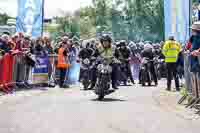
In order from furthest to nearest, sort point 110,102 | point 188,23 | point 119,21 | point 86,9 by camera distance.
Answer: point 86,9 → point 119,21 → point 188,23 → point 110,102

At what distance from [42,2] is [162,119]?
15.5 meters

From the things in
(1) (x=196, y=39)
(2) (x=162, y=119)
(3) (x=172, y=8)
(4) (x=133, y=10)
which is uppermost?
(4) (x=133, y=10)

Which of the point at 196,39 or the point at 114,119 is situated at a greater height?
the point at 196,39

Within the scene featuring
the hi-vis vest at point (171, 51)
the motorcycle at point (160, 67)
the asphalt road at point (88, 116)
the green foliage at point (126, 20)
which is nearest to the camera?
the asphalt road at point (88, 116)

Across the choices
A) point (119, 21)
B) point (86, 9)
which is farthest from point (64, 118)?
point (86, 9)

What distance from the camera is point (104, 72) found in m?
18.8

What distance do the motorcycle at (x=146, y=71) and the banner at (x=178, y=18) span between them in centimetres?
167

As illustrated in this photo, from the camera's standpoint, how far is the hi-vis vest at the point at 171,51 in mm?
23422

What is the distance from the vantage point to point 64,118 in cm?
1386

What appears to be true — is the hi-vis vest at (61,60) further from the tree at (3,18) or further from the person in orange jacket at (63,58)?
the tree at (3,18)

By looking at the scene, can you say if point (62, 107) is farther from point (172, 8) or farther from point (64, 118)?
Answer: point (172, 8)

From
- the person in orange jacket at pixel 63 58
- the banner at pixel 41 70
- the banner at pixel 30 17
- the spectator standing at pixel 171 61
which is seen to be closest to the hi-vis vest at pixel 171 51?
the spectator standing at pixel 171 61

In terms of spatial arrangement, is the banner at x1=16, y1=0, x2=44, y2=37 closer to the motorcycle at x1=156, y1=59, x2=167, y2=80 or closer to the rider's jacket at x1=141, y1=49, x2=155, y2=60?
the rider's jacket at x1=141, y1=49, x2=155, y2=60

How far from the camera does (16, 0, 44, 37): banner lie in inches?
1088
